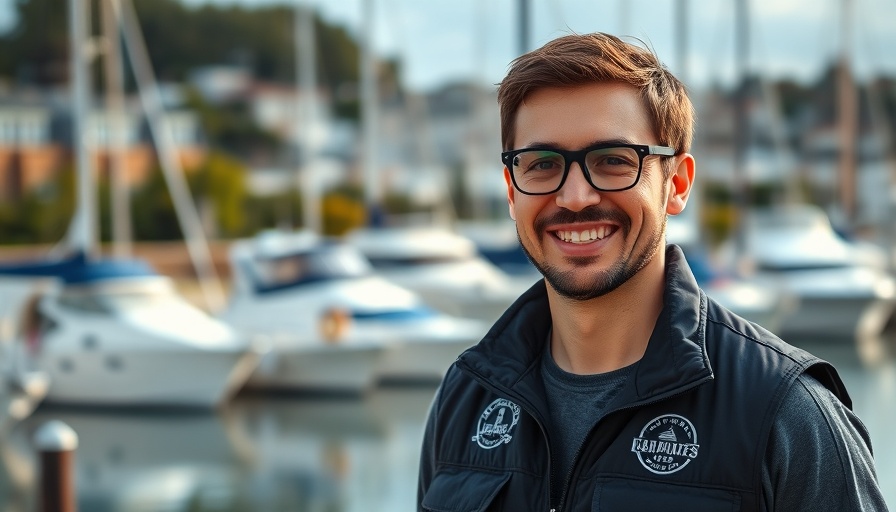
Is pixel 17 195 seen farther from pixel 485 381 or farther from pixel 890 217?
pixel 485 381

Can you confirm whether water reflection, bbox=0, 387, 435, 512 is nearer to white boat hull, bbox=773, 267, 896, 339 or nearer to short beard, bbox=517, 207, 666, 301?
short beard, bbox=517, 207, 666, 301

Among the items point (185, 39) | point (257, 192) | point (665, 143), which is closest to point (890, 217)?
point (665, 143)

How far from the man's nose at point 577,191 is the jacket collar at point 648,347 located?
0.72 ft

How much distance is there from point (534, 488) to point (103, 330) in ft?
47.1

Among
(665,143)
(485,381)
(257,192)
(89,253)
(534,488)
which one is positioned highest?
(665,143)

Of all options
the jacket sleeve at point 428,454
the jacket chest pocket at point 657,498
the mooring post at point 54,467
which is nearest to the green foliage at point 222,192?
the mooring post at point 54,467

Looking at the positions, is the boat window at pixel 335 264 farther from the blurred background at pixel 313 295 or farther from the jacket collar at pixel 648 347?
the jacket collar at pixel 648 347

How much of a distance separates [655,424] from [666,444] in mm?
40

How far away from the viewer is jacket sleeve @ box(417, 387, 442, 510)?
257 centimetres

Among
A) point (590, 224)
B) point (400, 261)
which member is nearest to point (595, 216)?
point (590, 224)

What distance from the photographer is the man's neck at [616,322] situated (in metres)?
2.27

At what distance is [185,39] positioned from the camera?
6900 cm

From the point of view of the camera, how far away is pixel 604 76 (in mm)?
2197

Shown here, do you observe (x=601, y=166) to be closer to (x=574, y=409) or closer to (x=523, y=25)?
(x=574, y=409)
